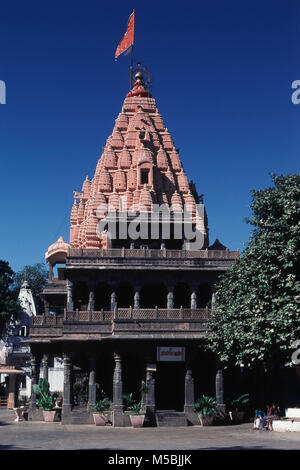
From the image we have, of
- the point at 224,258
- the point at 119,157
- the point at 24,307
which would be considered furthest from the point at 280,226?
the point at 24,307

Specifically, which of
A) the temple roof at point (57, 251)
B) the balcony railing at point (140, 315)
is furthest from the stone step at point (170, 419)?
the temple roof at point (57, 251)

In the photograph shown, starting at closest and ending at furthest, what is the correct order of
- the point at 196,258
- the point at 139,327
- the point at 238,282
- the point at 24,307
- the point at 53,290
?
the point at 238,282, the point at 139,327, the point at 196,258, the point at 53,290, the point at 24,307

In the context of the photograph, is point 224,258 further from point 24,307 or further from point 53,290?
point 24,307

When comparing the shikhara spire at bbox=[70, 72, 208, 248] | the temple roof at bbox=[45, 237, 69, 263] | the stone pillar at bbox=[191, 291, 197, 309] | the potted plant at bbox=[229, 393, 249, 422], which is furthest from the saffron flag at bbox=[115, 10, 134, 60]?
the potted plant at bbox=[229, 393, 249, 422]

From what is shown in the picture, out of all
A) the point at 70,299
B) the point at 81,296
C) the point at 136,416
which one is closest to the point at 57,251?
the point at 81,296

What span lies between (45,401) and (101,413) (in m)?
4.27

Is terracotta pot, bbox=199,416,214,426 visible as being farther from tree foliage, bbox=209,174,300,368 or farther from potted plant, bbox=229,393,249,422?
tree foliage, bbox=209,174,300,368

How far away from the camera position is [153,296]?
4144cm

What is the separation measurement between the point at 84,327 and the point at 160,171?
53.8 ft

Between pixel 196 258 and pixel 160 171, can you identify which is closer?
pixel 196 258

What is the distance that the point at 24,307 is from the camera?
211 ft

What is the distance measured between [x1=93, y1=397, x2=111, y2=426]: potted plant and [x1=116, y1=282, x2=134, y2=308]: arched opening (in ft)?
28.8

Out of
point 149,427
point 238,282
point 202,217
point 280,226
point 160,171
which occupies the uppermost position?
point 160,171

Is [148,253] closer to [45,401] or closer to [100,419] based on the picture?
[100,419]
